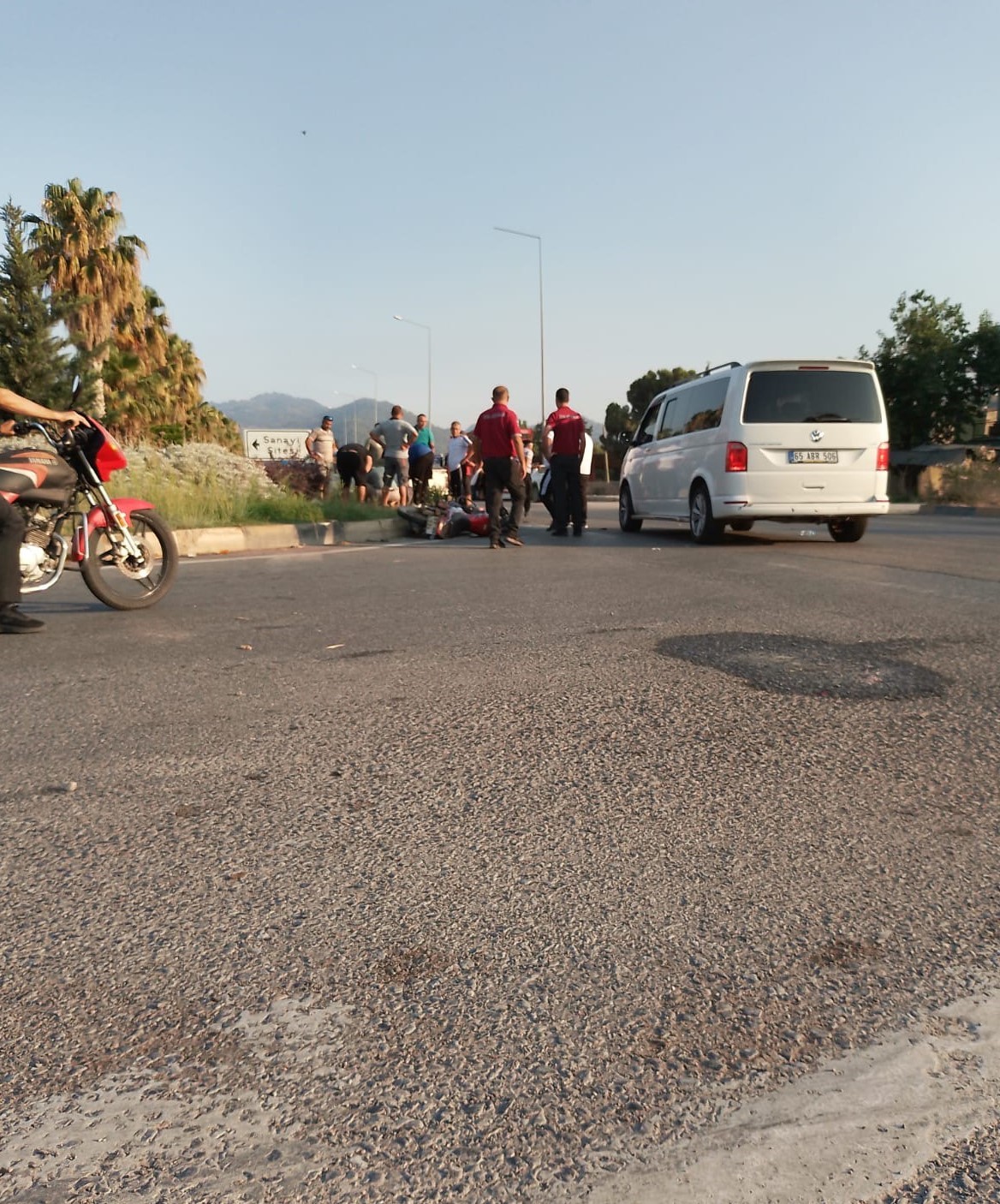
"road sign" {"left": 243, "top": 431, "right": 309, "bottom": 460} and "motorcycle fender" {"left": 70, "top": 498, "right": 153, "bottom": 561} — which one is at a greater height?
"road sign" {"left": 243, "top": 431, "right": 309, "bottom": 460}

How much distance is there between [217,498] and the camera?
1496 cm

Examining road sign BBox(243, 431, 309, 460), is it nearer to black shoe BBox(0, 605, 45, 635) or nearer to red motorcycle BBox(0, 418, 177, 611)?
red motorcycle BBox(0, 418, 177, 611)

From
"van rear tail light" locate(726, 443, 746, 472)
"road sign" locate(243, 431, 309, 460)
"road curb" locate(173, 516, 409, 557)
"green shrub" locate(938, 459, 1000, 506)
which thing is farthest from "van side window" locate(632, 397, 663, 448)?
"road sign" locate(243, 431, 309, 460)

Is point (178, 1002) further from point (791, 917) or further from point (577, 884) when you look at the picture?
point (791, 917)

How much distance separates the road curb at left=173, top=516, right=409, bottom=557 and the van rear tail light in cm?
486

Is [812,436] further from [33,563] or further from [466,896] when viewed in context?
[466,896]

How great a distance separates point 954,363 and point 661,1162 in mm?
35466

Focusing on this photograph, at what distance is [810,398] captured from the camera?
40.2 feet

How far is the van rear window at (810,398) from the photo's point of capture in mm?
12148

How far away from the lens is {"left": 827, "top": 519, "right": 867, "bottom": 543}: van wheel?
13.0 metres

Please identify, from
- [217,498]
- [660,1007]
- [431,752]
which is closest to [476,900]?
[660,1007]

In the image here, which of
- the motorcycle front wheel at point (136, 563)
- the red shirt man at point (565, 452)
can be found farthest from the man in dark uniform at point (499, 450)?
the motorcycle front wheel at point (136, 563)

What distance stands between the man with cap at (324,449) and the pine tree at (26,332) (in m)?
21.0

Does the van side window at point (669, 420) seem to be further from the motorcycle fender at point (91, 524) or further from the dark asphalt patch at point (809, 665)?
the dark asphalt patch at point (809, 665)
